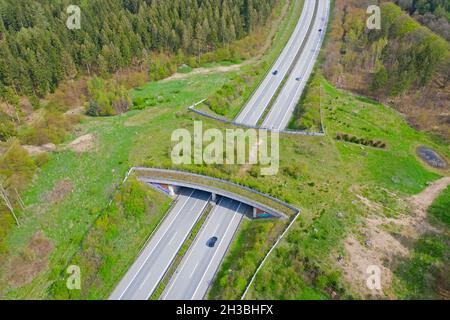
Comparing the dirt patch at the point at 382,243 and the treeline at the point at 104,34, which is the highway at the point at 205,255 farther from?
the treeline at the point at 104,34

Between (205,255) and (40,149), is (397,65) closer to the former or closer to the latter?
(205,255)

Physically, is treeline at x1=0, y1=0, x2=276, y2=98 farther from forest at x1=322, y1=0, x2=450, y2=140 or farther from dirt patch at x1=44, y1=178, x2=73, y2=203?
dirt patch at x1=44, y1=178, x2=73, y2=203

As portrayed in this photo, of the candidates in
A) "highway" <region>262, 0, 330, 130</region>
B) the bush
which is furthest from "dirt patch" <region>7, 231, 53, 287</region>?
"highway" <region>262, 0, 330, 130</region>

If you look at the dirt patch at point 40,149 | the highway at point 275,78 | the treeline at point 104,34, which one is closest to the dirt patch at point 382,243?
the highway at point 275,78

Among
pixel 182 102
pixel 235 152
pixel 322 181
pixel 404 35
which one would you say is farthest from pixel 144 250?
pixel 404 35
